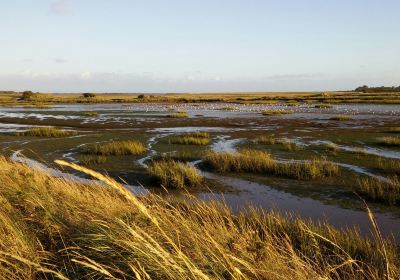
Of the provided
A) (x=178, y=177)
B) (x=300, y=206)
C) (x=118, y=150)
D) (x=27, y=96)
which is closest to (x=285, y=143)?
(x=118, y=150)

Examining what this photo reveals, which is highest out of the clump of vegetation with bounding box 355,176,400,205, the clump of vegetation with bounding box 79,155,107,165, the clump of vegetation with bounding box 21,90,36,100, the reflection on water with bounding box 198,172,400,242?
the clump of vegetation with bounding box 21,90,36,100

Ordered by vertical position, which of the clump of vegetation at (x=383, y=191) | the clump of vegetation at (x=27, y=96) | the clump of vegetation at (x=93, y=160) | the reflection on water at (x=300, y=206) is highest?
the clump of vegetation at (x=27, y=96)

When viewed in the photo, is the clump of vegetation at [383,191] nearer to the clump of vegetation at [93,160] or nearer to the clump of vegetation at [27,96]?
the clump of vegetation at [93,160]

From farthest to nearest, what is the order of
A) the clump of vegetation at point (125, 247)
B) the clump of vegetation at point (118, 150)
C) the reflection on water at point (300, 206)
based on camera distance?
the clump of vegetation at point (118, 150) → the reflection on water at point (300, 206) → the clump of vegetation at point (125, 247)

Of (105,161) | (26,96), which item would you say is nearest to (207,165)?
(105,161)

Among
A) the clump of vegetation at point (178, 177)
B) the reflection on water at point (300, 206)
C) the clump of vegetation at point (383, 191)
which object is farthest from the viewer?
the clump of vegetation at point (178, 177)

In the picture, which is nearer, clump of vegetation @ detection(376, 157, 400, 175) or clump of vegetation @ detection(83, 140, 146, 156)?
clump of vegetation @ detection(376, 157, 400, 175)

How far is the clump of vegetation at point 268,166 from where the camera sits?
15.2 metres

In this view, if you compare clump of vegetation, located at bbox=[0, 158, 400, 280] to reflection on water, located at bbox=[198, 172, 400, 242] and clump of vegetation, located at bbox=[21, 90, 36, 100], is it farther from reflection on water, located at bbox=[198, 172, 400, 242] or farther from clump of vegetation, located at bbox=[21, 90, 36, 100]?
clump of vegetation, located at bbox=[21, 90, 36, 100]

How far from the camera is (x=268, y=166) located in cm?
1628

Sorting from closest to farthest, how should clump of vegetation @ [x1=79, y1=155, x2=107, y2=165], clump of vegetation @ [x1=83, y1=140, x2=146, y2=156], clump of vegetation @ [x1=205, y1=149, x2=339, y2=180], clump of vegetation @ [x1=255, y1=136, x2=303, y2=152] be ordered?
clump of vegetation @ [x1=205, y1=149, x2=339, y2=180] < clump of vegetation @ [x1=79, y1=155, x2=107, y2=165] < clump of vegetation @ [x1=83, y1=140, x2=146, y2=156] < clump of vegetation @ [x1=255, y1=136, x2=303, y2=152]

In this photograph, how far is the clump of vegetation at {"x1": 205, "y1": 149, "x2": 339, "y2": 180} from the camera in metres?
15.2

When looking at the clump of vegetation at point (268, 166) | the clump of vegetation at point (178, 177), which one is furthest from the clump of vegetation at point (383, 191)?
the clump of vegetation at point (178, 177)

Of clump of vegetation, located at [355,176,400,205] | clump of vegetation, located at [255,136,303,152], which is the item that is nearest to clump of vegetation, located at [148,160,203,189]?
clump of vegetation, located at [355,176,400,205]
